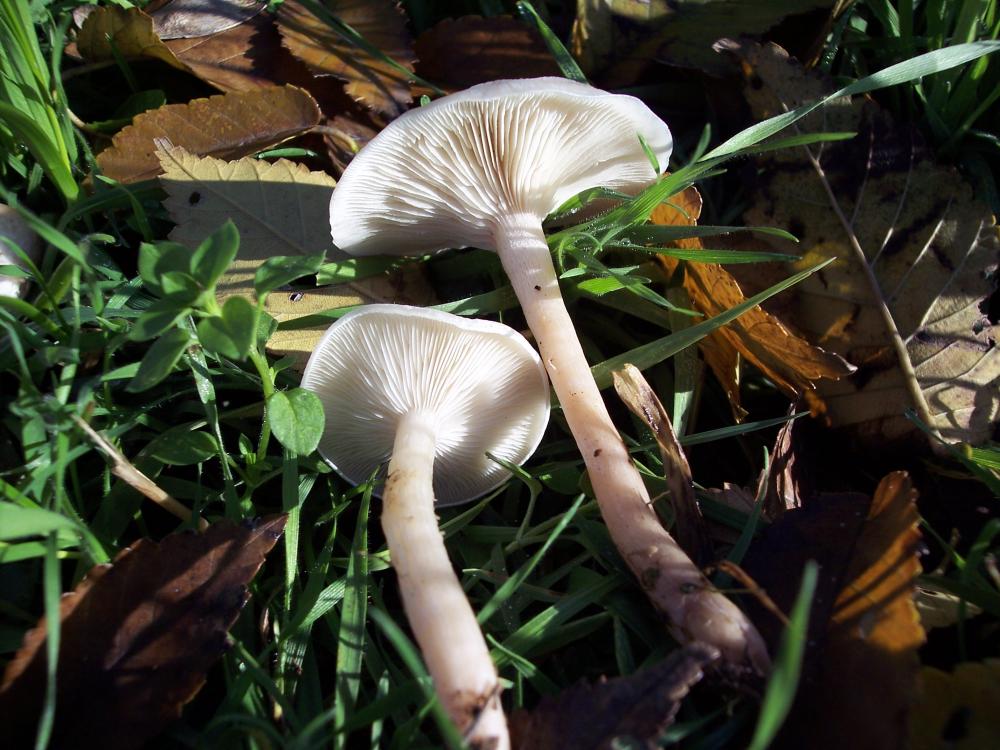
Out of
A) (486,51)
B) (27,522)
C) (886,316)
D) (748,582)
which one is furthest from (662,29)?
(27,522)

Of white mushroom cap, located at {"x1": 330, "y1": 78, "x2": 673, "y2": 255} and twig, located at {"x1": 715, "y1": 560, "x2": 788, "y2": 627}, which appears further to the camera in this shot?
white mushroom cap, located at {"x1": 330, "y1": 78, "x2": 673, "y2": 255}

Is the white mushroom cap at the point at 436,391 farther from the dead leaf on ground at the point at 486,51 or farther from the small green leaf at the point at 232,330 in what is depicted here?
the dead leaf on ground at the point at 486,51

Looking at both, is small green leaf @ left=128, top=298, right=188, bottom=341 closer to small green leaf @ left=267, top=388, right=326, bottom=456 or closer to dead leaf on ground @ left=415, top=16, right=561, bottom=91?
small green leaf @ left=267, top=388, right=326, bottom=456

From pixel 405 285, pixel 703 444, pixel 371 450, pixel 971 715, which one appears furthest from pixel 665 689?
pixel 405 285

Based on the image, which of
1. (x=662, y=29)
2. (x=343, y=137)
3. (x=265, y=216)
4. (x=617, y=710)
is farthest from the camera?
(x=662, y=29)

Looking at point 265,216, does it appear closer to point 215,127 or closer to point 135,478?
point 215,127

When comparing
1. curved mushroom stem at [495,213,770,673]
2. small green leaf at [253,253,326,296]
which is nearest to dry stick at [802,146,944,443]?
curved mushroom stem at [495,213,770,673]

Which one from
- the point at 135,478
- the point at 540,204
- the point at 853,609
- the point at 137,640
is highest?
the point at 540,204
